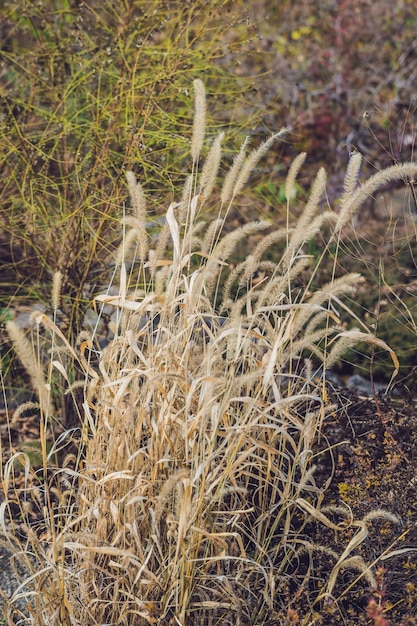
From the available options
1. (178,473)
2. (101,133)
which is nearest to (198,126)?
(178,473)

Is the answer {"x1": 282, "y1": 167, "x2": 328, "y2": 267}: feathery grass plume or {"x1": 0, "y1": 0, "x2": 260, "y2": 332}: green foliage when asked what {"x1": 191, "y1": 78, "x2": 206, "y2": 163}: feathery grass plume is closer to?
{"x1": 282, "y1": 167, "x2": 328, "y2": 267}: feathery grass plume

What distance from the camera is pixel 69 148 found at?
4117 mm

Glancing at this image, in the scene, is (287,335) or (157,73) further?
(157,73)

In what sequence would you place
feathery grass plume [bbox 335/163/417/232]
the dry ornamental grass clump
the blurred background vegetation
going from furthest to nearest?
the blurred background vegetation → feathery grass plume [bbox 335/163/417/232] → the dry ornamental grass clump

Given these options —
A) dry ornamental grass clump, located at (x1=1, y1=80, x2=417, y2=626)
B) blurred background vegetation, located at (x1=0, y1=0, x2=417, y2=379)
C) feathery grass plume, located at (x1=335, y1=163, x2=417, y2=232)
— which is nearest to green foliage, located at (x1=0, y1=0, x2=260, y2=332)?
blurred background vegetation, located at (x1=0, y1=0, x2=417, y2=379)

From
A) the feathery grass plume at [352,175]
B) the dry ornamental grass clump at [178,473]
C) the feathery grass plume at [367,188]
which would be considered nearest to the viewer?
the dry ornamental grass clump at [178,473]

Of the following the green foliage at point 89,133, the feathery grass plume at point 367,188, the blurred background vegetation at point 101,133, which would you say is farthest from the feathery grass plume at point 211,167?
the green foliage at point 89,133

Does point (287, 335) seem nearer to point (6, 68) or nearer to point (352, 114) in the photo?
point (6, 68)

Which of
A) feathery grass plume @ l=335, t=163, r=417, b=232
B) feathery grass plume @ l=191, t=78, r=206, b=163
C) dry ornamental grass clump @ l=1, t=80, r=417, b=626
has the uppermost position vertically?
feathery grass plume @ l=191, t=78, r=206, b=163

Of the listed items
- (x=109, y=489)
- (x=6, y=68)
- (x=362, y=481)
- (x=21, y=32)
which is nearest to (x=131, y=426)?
(x=109, y=489)

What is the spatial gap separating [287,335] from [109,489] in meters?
0.66

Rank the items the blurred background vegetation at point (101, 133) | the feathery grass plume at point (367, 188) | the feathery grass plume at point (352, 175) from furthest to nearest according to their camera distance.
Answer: the blurred background vegetation at point (101, 133) → the feathery grass plume at point (352, 175) → the feathery grass plume at point (367, 188)

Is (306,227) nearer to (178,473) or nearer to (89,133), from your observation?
(178,473)

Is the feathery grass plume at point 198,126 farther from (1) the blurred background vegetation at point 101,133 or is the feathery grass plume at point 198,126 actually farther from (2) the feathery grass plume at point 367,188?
(1) the blurred background vegetation at point 101,133
